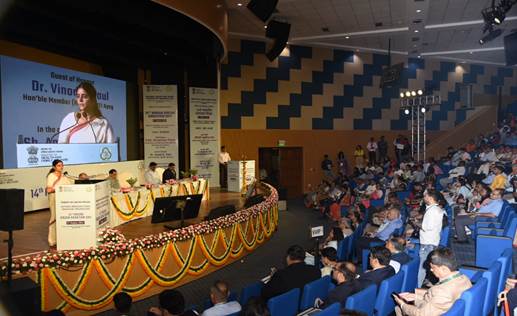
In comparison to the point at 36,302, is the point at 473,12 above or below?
above

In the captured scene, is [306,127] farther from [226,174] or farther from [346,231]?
[346,231]

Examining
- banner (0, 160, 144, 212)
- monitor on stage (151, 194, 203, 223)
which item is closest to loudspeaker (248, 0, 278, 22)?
monitor on stage (151, 194, 203, 223)

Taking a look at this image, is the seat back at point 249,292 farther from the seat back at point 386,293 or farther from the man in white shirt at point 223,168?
the man in white shirt at point 223,168

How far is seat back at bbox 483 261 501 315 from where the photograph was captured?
3.44m

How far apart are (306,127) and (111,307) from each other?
11.7 meters

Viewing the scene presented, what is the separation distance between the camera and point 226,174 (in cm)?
1353

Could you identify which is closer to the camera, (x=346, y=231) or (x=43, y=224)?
(x=346, y=231)

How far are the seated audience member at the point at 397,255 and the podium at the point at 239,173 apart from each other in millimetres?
7522

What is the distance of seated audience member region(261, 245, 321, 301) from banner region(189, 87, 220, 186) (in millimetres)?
9126

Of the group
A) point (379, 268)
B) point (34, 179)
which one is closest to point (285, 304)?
point (379, 268)

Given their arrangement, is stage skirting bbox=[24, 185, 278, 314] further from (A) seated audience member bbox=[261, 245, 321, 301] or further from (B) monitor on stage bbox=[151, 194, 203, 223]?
(A) seated audience member bbox=[261, 245, 321, 301]

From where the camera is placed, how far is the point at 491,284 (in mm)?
3531

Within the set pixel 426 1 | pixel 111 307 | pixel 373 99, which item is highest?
pixel 426 1

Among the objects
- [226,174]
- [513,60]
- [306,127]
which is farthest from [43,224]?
[513,60]
